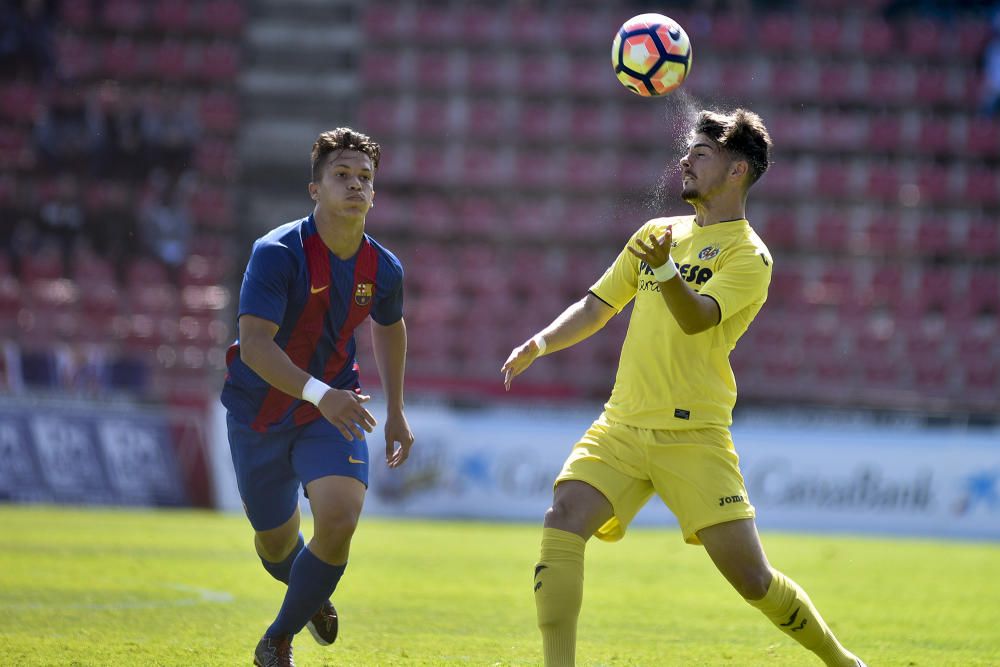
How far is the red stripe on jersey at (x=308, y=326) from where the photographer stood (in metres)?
5.86

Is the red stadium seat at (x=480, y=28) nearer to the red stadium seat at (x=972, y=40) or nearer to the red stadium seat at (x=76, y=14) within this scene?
the red stadium seat at (x=76, y=14)

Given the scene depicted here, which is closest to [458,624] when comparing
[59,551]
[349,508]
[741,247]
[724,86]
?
[349,508]

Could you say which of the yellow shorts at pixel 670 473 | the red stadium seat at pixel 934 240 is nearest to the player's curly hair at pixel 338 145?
the yellow shorts at pixel 670 473

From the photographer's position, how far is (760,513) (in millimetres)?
16438

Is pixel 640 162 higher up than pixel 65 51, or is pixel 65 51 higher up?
pixel 65 51

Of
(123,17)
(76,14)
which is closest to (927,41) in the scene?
(123,17)

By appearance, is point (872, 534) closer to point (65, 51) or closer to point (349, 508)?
point (349, 508)

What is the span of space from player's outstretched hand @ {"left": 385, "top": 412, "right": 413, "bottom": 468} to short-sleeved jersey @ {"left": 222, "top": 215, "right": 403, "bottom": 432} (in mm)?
269

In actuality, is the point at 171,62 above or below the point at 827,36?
below

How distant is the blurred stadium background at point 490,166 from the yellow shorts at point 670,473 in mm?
14568

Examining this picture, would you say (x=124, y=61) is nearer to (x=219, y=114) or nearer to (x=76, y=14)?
(x=76, y=14)

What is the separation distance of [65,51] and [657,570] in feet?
57.6

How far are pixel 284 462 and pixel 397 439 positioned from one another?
20.8 inches

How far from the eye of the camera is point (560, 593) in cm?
523
